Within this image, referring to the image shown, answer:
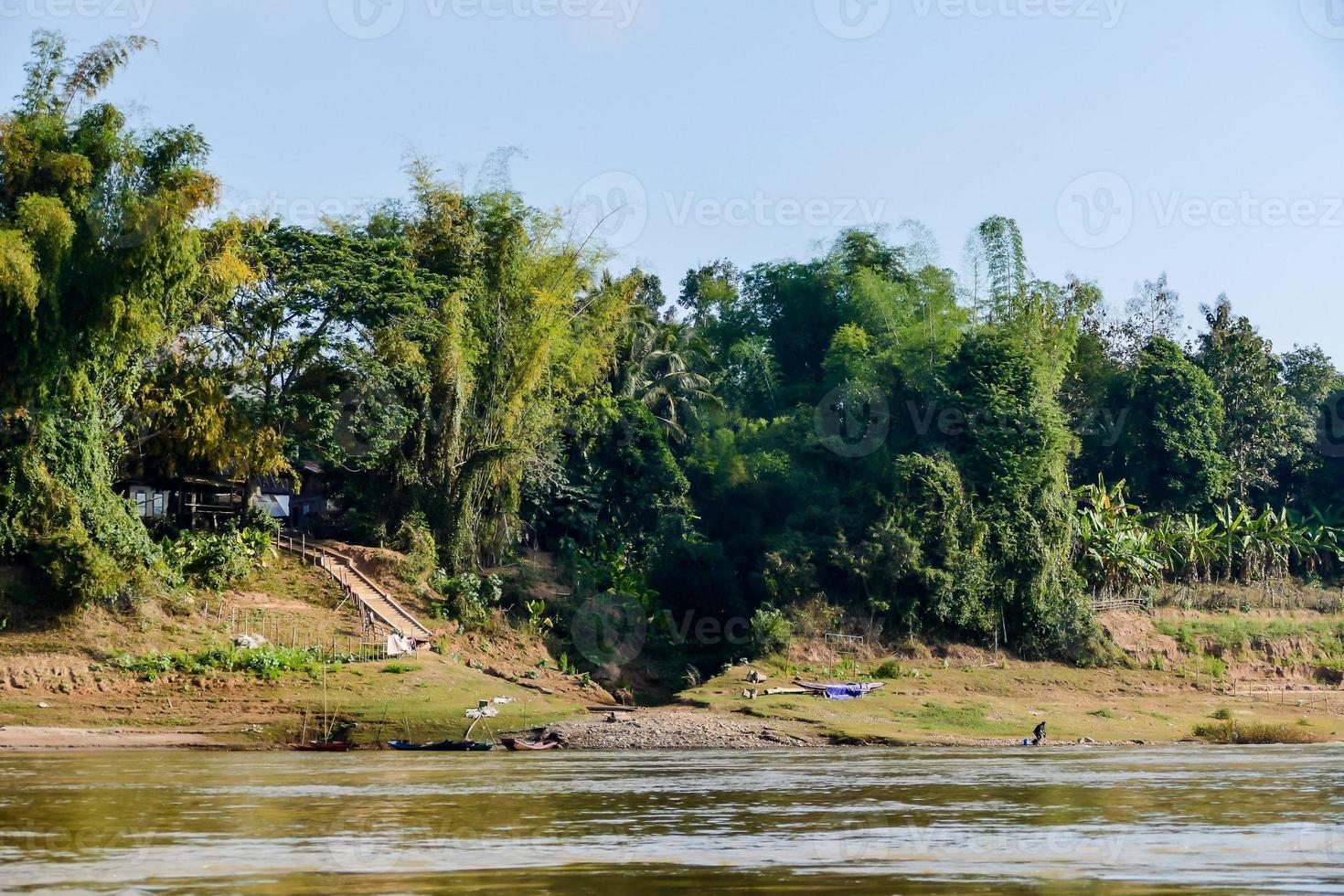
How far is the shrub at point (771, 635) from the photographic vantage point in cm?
4200

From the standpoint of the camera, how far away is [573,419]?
48.3 meters

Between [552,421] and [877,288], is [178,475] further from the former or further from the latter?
[877,288]

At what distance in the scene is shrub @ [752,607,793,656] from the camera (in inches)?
1654

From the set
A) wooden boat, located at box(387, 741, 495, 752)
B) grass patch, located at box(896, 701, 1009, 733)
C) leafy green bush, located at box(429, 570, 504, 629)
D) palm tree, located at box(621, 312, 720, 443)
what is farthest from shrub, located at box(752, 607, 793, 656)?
palm tree, located at box(621, 312, 720, 443)

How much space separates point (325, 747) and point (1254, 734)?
2273 cm

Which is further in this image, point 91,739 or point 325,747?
point 325,747

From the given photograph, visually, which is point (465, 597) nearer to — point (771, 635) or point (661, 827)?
point (771, 635)

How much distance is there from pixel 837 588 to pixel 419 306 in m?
14.6

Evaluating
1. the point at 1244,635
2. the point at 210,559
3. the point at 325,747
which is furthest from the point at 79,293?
the point at 1244,635

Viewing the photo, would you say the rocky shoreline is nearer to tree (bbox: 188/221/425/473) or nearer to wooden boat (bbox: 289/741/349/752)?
wooden boat (bbox: 289/741/349/752)

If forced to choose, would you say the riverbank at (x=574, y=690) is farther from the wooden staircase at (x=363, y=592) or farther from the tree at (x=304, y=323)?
the tree at (x=304, y=323)

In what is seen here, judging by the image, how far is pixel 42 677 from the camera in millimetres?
32938

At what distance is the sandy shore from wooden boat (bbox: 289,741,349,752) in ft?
6.17

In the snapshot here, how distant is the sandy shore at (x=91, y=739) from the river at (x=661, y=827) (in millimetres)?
1699
